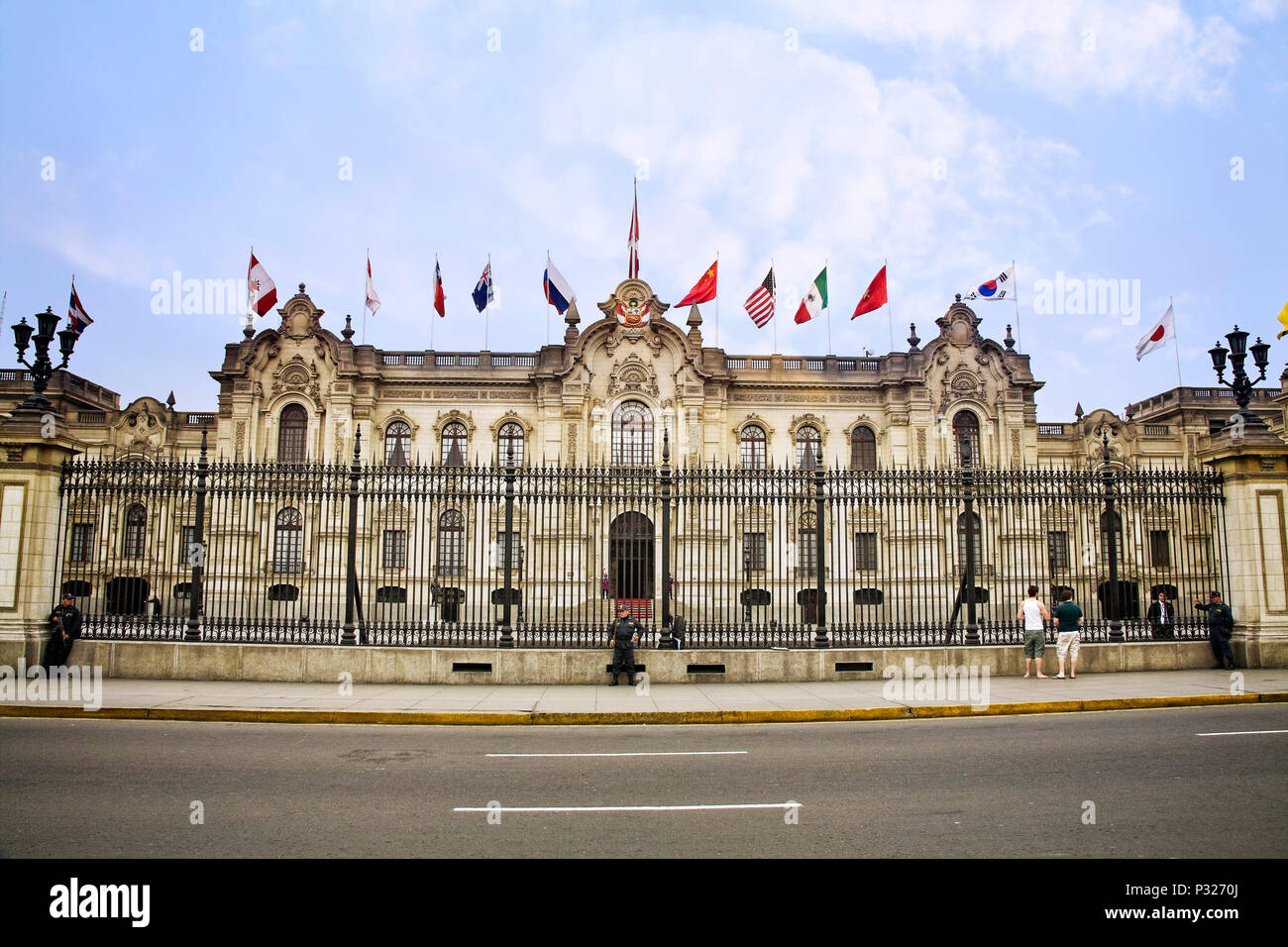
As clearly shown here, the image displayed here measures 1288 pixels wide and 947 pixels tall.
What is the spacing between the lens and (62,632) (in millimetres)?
14523

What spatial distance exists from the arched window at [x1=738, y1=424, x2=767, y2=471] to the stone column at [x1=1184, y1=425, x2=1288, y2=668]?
75.2 feet

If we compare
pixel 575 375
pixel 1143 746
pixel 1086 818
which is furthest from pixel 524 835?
pixel 575 375

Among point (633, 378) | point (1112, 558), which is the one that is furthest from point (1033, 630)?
point (633, 378)

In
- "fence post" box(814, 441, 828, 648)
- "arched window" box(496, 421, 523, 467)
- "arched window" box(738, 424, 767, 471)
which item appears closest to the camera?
"fence post" box(814, 441, 828, 648)

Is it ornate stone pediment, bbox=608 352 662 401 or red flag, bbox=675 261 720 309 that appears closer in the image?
red flag, bbox=675 261 720 309

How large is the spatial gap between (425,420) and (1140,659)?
30455mm

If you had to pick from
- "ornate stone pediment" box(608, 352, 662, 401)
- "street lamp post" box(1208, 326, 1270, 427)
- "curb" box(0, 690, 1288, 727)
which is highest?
"ornate stone pediment" box(608, 352, 662, 401)

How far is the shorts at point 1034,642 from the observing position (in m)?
15.4

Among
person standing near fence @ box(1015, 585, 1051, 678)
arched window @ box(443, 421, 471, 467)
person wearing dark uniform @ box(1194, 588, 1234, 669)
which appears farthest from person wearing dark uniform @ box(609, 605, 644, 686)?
arched window @ box(443, 421, 471, 467)

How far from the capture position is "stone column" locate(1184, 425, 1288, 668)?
15.9 meters

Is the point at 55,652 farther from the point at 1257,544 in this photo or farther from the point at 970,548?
the point at 1257,544

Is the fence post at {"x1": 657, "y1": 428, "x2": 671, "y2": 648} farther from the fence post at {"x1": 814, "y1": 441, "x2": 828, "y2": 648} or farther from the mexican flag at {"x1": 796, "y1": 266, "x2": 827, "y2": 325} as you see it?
the mexican flag at {"x1": 796, "y1": 266, "x2": 827, "y2": 325}

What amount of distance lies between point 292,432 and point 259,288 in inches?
289

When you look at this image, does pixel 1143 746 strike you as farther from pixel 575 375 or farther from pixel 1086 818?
pixel 575 375
